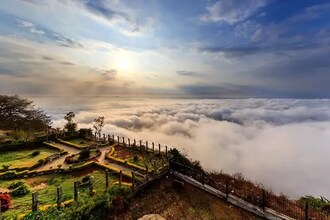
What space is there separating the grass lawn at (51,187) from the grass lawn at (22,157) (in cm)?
579

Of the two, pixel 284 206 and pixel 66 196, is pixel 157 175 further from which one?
pixel 284 206

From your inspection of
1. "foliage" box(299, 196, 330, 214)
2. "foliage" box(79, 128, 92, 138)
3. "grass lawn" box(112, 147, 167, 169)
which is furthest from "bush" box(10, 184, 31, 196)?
"foliage" box(299, 196, 330, 214)

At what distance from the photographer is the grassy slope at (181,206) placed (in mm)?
19812

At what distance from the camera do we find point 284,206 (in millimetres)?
22500

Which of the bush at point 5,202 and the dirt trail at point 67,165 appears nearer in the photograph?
the bush at point 5,202

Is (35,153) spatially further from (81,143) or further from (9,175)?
(9,175)

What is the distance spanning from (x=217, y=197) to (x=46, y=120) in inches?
1997

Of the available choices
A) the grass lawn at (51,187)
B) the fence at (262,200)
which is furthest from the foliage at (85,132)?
the fence at (262,200)

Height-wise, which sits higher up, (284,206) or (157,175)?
(157,175)

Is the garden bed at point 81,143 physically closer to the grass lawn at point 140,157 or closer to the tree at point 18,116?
the grass lawn at point 140,157

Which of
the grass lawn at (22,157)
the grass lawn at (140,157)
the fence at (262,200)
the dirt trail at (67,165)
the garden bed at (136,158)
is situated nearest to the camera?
the fence at (262,200)

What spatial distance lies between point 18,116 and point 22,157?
82.8ft

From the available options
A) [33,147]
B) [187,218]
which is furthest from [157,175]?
[33,147]

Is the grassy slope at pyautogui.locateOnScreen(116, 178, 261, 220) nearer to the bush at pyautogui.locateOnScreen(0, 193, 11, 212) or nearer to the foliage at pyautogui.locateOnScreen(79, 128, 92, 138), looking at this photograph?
the bush at pyautogui.locateOnScreen(0, 193, 11, 212)
